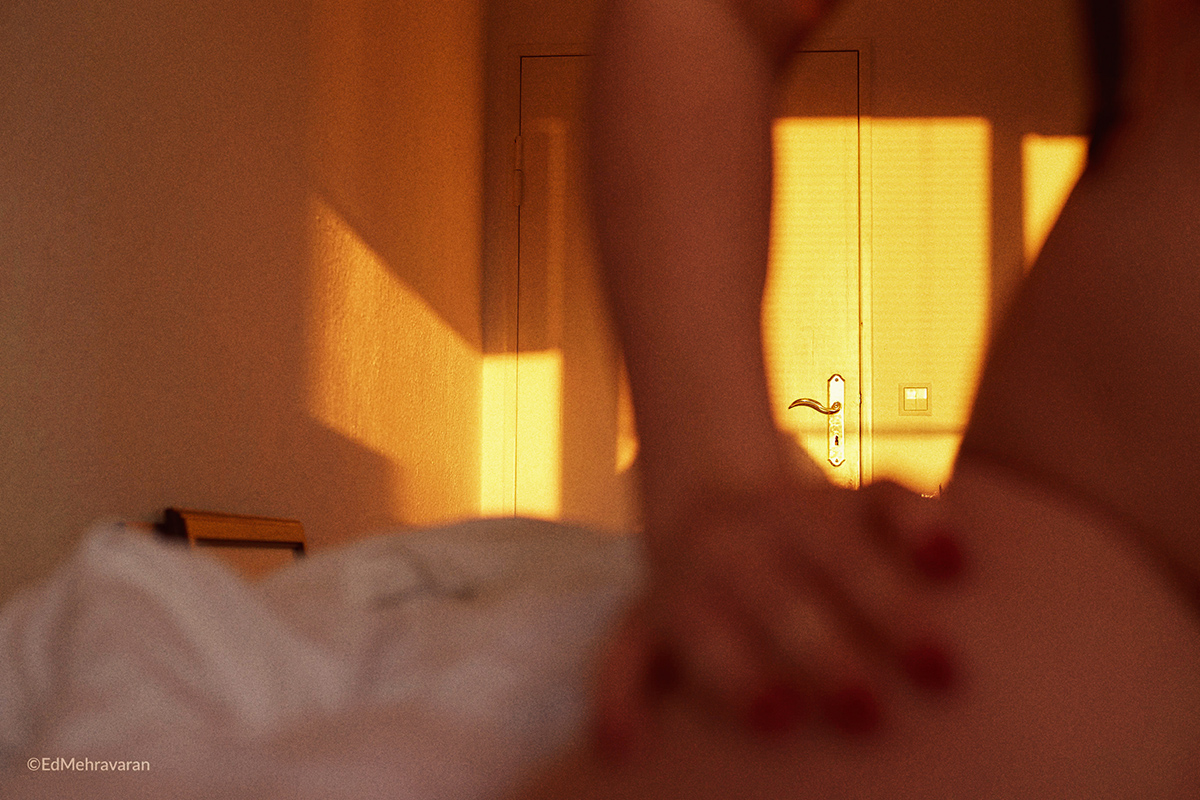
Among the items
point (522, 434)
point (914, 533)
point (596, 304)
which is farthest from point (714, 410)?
point (522, 434)

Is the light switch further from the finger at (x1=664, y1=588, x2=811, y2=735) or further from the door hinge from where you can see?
the finger at (x1=664, y1=588, x2=811, y2=735)

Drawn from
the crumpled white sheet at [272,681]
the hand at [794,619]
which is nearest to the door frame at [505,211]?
the crumpled white sheet at [272,681]

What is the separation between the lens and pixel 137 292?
4.33ft

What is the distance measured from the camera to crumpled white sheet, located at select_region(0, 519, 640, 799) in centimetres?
42

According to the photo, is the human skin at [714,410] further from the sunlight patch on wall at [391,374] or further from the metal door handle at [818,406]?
the metal door handle at [818,406]

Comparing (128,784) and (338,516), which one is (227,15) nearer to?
(338,516)

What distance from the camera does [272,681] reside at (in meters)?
0.52

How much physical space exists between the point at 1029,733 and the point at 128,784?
36 centimetres

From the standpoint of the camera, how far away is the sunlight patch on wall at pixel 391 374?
6.59 feet

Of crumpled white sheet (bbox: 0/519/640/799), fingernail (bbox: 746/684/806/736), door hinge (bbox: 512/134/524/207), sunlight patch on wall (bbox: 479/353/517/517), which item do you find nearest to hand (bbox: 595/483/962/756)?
fingernail (bbox: 746/684/806/736)

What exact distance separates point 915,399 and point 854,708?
3.38m

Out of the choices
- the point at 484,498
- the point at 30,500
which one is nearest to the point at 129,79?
the point at 30,500

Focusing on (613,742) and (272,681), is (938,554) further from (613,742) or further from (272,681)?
(272,681)

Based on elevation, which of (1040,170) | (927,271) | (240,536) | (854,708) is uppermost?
(1040,170)
